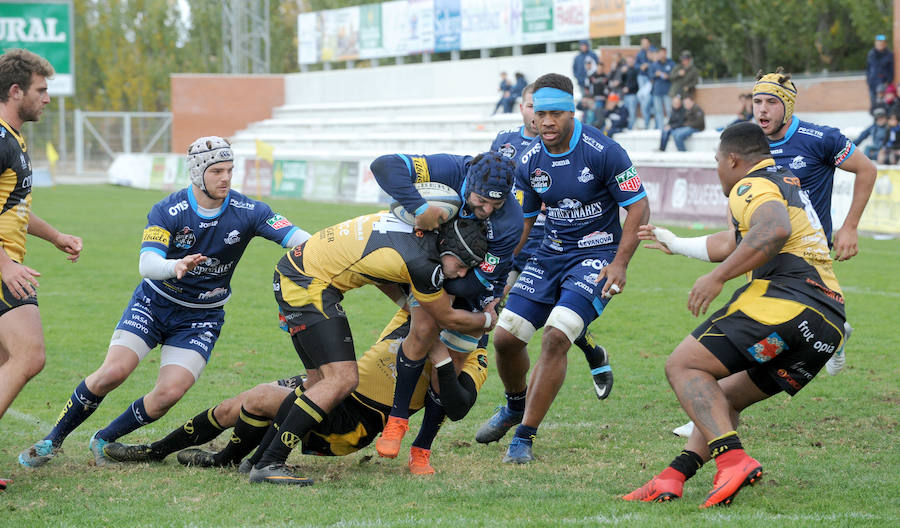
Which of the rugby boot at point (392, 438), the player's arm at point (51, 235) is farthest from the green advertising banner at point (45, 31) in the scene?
the rugby boot at point (392, 438)

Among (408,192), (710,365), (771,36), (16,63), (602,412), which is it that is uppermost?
(771,36)

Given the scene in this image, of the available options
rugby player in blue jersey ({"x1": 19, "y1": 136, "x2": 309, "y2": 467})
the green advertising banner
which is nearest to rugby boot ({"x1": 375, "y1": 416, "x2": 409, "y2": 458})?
rugby player in blue jersey ({"x1": 19, "y1": 136, "x2": 309, "y2": 467})

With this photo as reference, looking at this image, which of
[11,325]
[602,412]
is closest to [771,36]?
[602,412]

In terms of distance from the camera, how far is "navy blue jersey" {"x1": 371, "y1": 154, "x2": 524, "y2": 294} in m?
5.83

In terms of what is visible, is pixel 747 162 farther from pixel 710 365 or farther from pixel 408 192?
pixel 408 192

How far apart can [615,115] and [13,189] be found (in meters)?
22.9

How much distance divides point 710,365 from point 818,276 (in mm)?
755

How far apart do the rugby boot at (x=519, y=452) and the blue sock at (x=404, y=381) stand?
2.53 feet

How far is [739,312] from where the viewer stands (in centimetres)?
532

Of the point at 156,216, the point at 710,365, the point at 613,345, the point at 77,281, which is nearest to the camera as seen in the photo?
the point at 710,365

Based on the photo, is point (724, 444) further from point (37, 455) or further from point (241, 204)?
point (37, 455)

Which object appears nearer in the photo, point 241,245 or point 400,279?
point 400,279

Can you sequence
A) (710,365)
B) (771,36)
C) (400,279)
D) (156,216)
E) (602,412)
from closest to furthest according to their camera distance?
1. (710,365)
2. (400,279)
3. (156,216)
4. (602,412)
5. (771,36)

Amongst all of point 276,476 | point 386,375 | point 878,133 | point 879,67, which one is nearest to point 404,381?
point 386,375
